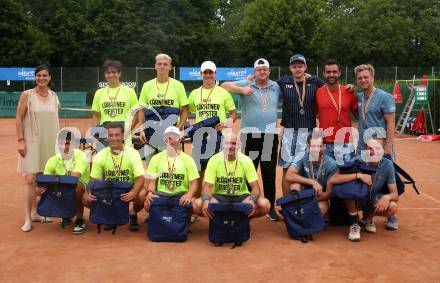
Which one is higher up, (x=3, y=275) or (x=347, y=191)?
(x=347, y=191)

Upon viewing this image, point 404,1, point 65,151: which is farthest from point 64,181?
point 404,1

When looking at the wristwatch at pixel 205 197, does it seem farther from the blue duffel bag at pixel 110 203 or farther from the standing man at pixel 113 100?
the standing man at pixel 113 100

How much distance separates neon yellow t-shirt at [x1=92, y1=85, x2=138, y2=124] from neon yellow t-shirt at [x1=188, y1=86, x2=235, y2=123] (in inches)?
30.8

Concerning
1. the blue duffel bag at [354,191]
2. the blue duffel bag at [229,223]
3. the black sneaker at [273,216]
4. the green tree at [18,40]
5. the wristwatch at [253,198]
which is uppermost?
the green tree at [18,40]

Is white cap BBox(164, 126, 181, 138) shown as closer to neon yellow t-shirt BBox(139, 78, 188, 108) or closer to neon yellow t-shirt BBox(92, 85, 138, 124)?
neon yellow t-shirt BBox(139, 78, 188, 108)

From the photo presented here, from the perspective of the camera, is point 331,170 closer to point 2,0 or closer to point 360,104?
point 360,104

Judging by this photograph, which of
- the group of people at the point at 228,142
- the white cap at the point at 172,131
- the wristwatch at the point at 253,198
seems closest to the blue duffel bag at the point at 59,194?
the group of people at the point at 228,142

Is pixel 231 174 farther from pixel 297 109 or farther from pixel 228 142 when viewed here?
pixel 297 109

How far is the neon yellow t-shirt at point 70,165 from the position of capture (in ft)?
20.2

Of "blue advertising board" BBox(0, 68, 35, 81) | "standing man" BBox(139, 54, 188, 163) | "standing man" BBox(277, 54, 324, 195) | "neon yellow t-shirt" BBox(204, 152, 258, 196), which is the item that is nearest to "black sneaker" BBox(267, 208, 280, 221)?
"standing man" BBox(277, 54, 324, 195)

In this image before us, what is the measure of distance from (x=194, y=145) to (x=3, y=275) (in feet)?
8.69

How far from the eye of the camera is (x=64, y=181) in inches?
233

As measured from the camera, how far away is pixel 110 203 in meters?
5.76

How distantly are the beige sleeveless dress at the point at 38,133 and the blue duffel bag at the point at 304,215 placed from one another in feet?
9.53
